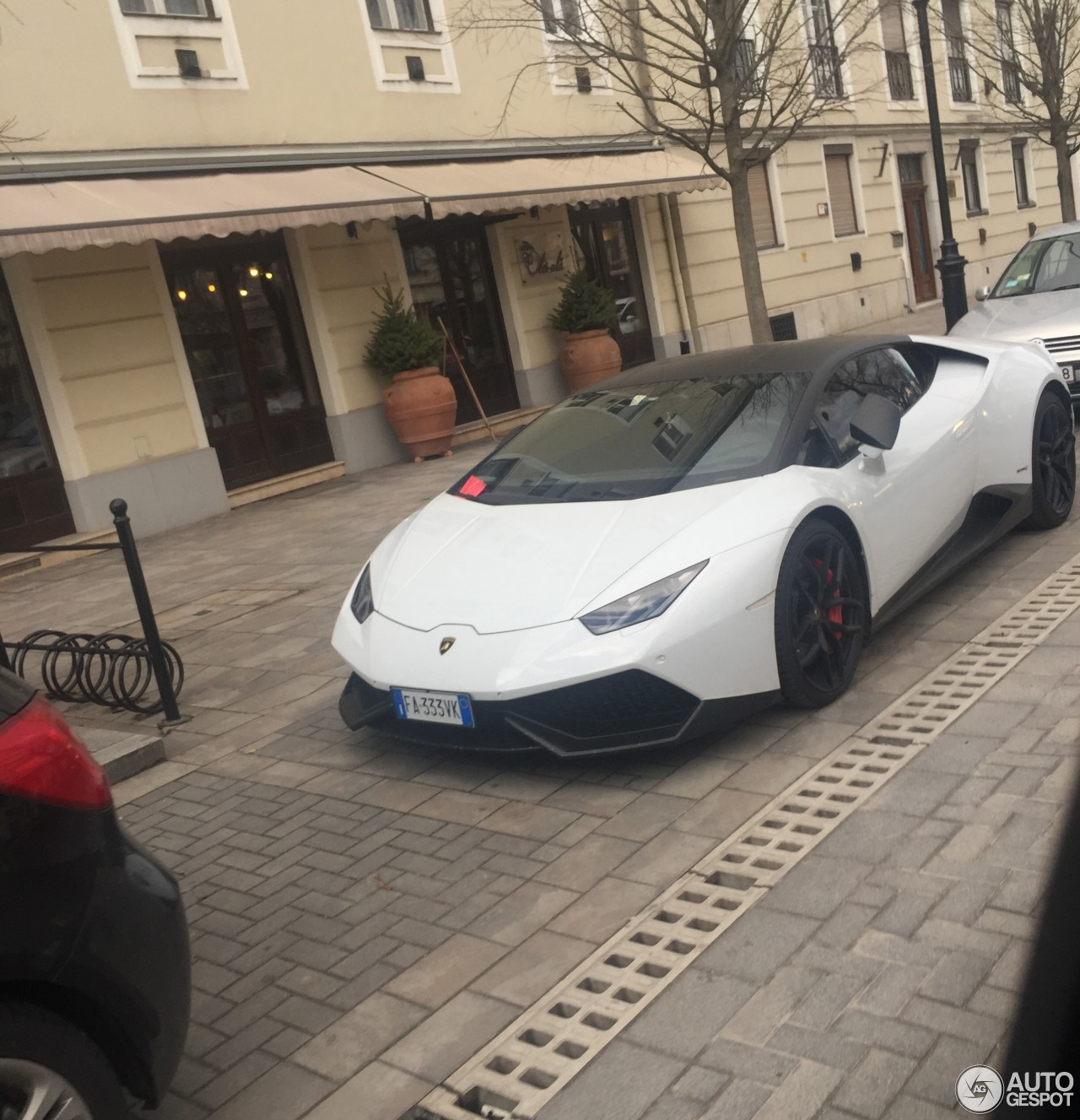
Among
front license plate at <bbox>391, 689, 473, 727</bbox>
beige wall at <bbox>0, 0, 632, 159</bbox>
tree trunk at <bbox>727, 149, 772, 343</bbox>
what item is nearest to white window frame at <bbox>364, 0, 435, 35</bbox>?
beige wall at <bbox>0, 0, 632, 159</bbox>

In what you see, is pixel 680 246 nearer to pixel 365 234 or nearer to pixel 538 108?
pixel 538 108

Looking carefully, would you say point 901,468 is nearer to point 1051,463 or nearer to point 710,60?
point 1051,463

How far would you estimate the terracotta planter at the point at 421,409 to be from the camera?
14219mm

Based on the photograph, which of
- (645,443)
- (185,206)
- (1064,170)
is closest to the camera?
(645,443)

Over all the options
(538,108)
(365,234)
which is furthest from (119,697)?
(538,108)

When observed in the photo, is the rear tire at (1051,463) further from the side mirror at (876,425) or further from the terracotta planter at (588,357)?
the terracotta planter at (588,357)

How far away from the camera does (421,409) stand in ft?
46.6

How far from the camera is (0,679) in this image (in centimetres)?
255

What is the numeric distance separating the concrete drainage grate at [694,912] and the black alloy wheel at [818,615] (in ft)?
0.85

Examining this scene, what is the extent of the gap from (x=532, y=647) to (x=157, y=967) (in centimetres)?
192

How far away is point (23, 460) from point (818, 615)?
945 cm

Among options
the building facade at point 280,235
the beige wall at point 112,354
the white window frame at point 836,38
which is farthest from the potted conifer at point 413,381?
the white window frame at point 836,38

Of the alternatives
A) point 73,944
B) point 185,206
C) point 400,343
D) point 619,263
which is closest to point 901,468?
point 73,944

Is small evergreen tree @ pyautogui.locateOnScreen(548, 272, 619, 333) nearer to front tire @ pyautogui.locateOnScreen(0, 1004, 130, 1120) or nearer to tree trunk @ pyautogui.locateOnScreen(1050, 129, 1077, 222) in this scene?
tree trunk @ pyautogui.locateOnScreen(1050, 129, 1077, 222)
